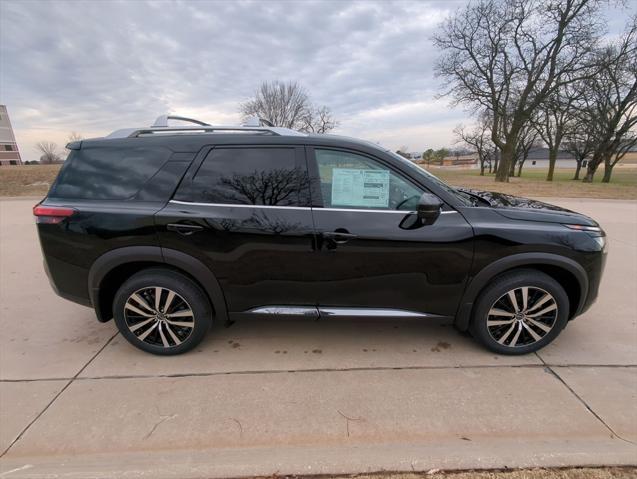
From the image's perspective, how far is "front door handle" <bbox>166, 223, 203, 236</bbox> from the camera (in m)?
2.65

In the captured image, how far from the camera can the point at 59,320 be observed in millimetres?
3574

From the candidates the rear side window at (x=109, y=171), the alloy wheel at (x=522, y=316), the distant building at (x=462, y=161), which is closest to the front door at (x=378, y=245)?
the alloy wheel at (x=522, y=316)

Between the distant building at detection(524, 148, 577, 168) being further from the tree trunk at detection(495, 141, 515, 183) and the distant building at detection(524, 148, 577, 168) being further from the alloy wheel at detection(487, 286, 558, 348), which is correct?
the alloy wheel at detection(487, 286, 558, 348)

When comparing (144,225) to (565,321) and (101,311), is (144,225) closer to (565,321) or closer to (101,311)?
(101,311)

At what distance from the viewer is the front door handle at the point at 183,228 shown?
2.65 metres

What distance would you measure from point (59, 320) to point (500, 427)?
13.3 feet

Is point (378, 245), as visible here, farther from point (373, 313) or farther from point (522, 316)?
point (522, 316)

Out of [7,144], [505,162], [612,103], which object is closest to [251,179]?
[505,162]

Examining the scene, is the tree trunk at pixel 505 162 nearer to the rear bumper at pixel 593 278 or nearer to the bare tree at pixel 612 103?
the bare tree at pixel 612 103

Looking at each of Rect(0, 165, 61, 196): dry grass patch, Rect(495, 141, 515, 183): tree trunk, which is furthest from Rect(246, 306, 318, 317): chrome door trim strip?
Rect(495, 141, 515, 183): tree trunk

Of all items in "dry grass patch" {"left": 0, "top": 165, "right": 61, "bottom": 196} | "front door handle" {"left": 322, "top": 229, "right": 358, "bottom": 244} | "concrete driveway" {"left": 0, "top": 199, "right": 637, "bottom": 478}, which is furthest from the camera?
"dry grass patch" {"left": 0, "top": 165, "right": 61, "bottom": 196}

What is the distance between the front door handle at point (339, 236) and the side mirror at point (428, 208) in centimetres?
51

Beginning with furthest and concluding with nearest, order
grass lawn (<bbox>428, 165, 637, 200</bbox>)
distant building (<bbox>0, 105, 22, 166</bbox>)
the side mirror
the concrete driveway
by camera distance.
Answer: distant building (<bbox>0, 105, 22, 166</bbox>), grass lawn (<bbox>428, 165, 637, 200</bbox>), the side mirror, the concrete driveway

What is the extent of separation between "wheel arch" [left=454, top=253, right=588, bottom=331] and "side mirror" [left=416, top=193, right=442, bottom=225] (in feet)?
1.91
